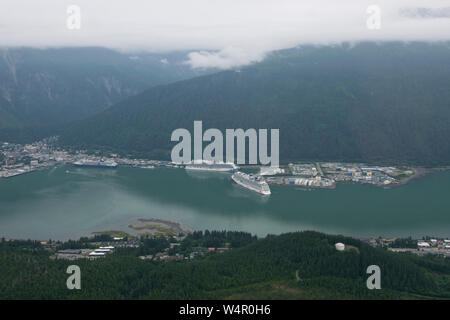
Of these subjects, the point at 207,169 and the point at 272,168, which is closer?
the point at 272,168

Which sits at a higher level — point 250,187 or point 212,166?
point 212,166

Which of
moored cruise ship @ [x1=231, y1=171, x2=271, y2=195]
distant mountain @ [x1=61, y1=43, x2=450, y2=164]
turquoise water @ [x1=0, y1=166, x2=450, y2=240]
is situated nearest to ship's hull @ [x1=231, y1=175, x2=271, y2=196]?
moored cruise ship @ [x1=231, y1=171, x2=271, y2=195]

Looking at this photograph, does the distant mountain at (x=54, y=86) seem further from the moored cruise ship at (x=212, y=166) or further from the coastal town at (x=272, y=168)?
the moored cruise ship at (x=212, y=166)

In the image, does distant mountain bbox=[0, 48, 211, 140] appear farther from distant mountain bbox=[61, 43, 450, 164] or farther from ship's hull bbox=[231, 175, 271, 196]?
ship's hull bbox=[231, 175, 271, 196]

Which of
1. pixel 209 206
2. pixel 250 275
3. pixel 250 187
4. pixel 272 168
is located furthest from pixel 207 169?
pixel 250 275

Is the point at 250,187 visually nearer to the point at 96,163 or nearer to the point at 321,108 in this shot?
the point at 96,163
